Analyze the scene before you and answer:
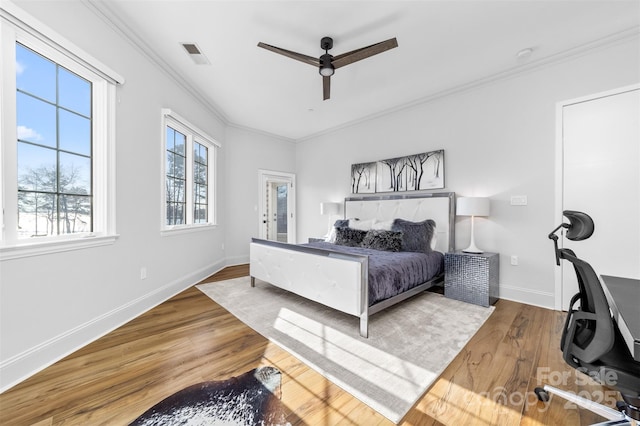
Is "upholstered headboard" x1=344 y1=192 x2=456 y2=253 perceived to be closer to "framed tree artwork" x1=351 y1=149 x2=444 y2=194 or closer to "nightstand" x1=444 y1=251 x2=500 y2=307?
"framed tree artwork" x1=351 y1=149 x2=444 y2=194

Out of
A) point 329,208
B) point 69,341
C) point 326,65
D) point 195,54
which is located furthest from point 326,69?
point 69,341

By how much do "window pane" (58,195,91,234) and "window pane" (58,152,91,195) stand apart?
61 millimetres

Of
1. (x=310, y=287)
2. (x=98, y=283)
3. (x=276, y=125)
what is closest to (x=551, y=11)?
(x=310, y=287)

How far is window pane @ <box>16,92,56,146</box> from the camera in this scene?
5.63ft

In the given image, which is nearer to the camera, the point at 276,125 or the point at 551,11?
the point at 551,11

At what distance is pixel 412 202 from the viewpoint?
3996 mm

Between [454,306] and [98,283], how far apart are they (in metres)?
3.62

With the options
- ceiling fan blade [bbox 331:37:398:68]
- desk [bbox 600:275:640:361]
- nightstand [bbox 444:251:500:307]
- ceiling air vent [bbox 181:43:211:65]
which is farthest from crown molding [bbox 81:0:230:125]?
nightstand [bbox 444:251:500:307]

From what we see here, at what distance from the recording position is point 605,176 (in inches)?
102

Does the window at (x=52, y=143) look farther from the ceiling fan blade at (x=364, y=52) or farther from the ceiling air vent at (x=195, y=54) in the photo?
the ceiling fan blade at (x=364, y=52)

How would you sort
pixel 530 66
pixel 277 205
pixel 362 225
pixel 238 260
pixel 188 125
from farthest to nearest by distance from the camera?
pixel 277 205, pixel 238 260, pixel 362 225, pixel 188 125, pixel 530 66

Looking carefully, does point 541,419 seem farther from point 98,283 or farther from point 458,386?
point 98,283

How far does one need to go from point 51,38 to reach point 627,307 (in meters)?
3.78

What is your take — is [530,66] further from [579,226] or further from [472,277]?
[579,226]
